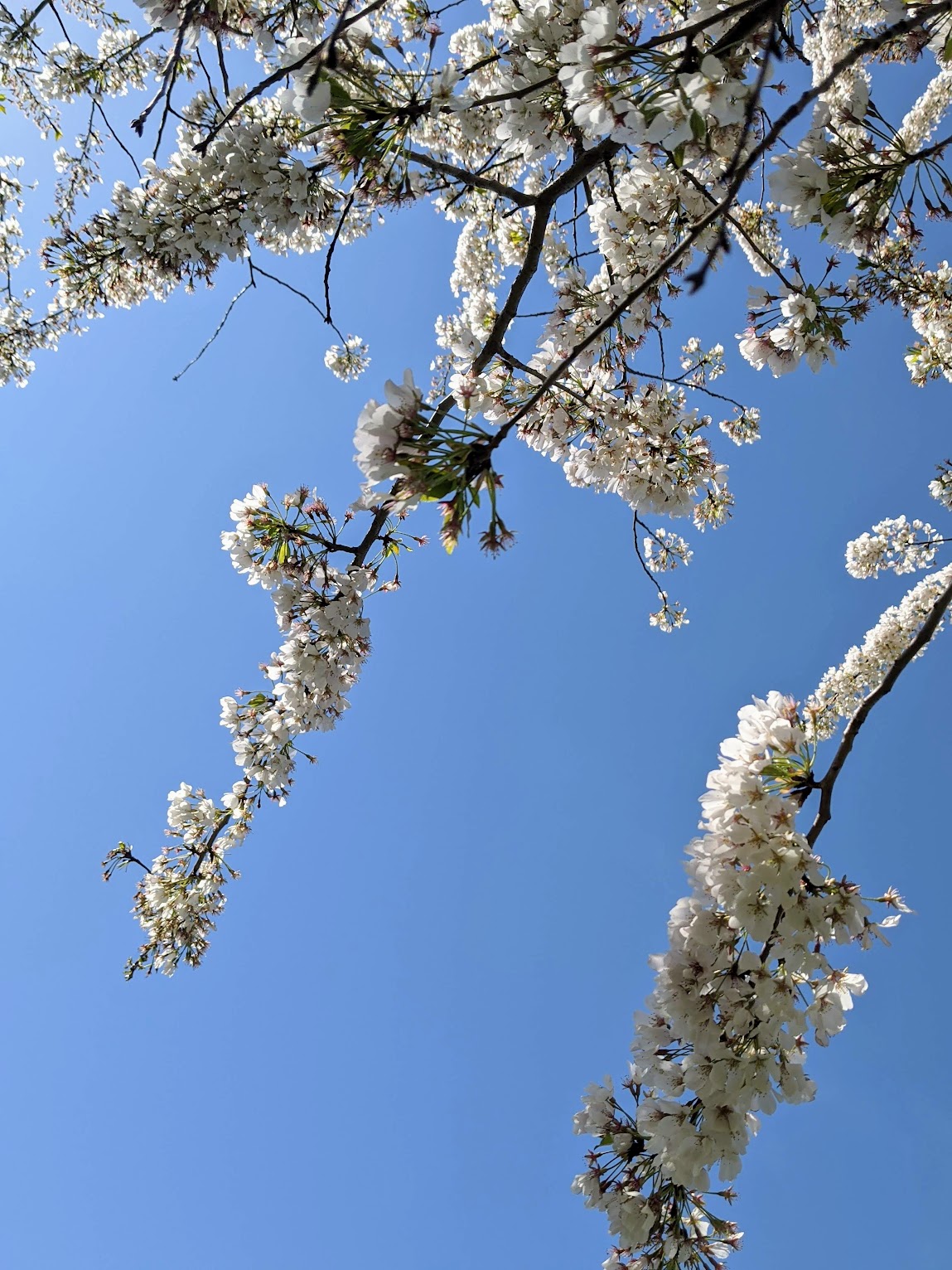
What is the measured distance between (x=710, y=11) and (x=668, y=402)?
1.63m

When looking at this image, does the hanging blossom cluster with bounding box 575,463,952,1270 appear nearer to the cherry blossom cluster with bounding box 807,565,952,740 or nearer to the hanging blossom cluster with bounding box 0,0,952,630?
the hanging blossom cluster with bounding box 0,0,952,630

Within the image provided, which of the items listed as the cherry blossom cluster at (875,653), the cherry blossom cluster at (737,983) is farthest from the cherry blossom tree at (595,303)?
the cherry blossom cluster at (875,653)

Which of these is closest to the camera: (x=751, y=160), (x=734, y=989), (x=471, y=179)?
(x=751, y=160)

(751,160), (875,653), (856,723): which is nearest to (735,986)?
(856,723)

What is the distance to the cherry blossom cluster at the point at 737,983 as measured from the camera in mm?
1872

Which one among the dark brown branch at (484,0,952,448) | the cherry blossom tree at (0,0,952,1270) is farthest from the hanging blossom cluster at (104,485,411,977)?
the dark brown branch at (484,0,952,448)

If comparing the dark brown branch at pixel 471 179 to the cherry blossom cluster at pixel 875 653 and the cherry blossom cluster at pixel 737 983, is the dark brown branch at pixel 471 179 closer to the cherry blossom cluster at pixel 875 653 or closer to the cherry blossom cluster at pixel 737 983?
the cherry blossom cluster at pixel 737 983

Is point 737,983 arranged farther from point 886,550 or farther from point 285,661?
point 886,550

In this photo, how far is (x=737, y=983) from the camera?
1.92 m

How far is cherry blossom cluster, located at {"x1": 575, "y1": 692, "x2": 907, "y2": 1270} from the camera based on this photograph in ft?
6.14

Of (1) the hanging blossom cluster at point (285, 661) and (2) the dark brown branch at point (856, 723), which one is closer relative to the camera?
(2) the dark brown branch at point (856, 723)

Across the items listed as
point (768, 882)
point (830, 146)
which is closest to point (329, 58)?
point (830, 146)

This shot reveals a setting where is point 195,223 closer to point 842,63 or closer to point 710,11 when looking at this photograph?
point 710,11

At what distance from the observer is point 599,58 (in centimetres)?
207
